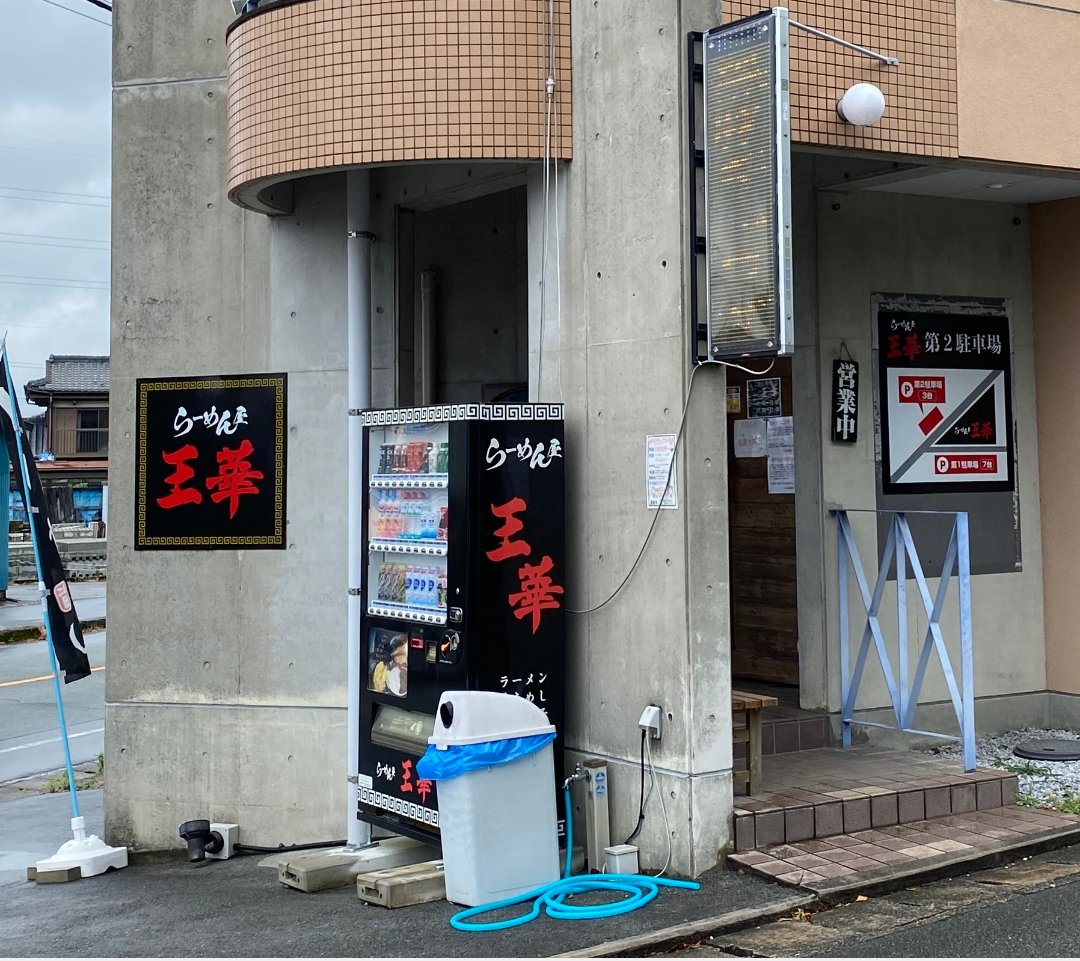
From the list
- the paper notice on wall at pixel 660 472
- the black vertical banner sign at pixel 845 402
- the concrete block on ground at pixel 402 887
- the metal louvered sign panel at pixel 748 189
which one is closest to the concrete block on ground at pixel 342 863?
the concrete block on ground at pixel 402 887

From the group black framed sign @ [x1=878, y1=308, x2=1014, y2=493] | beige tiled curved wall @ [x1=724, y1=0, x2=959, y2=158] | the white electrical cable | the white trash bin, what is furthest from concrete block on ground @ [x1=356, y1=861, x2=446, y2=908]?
beige tiled curved wall @ [x1=724, y1=0, x2=959, y2=158]

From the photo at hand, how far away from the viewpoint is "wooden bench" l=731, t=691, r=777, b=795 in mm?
7156

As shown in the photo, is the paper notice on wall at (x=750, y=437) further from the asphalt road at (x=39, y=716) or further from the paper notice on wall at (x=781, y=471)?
the asphalt road at (x=39, y=716)

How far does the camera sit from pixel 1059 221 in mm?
9797

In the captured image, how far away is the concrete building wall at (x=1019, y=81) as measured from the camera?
26.3 ft

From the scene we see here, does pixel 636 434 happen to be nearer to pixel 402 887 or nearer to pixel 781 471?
pixel 781 471

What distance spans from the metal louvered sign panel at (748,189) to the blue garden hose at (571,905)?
2.80 m

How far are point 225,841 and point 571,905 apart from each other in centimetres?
330

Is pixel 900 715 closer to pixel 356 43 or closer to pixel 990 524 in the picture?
pixel 990 524

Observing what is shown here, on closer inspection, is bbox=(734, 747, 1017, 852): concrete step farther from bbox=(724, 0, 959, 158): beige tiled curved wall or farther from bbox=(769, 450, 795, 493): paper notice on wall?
bbox=(724, 0, 959, 158): beige tiled curved wall

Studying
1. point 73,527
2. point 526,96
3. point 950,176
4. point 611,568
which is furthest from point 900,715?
point 73,527

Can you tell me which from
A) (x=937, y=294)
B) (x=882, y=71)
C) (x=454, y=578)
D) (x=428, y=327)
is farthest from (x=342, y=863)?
(x=937, y=294)

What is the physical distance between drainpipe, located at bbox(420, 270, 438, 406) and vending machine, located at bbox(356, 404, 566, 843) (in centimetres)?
235

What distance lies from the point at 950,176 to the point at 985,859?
4.63 metres
